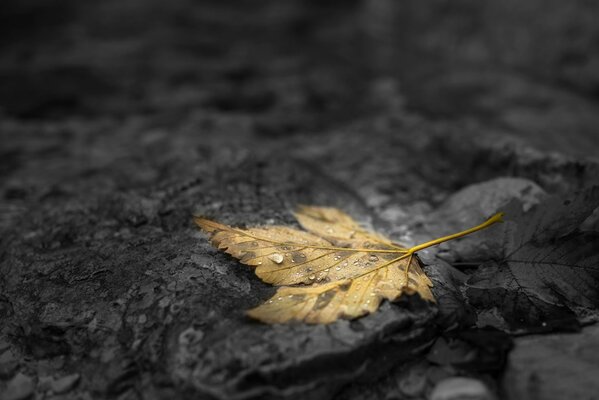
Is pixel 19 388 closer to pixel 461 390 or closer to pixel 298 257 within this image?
pixel 298 257

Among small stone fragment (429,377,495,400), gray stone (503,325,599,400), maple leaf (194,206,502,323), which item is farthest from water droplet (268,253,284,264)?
gray stone (503,325,599,400)

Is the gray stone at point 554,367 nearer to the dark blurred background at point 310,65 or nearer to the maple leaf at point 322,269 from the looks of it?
the maple leaf at point 322,269

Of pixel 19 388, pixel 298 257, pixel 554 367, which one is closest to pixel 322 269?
pixel 298 257

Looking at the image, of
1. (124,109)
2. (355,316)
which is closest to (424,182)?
(355,316)

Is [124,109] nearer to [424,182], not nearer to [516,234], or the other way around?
[424,182]

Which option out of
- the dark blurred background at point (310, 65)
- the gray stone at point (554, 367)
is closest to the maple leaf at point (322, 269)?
the gray stone at point (554, 367)

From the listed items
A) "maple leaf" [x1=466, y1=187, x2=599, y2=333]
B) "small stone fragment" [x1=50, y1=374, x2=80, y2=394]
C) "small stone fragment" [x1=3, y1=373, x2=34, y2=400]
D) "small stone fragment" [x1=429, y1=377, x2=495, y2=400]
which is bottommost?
"small stone fragment" [x1=3, y1=373, x2=34, y2=400]

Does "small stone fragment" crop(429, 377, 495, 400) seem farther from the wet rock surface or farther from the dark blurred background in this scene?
the dark blurred background

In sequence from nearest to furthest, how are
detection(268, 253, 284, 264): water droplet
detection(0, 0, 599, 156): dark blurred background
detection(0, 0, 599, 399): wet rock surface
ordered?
detection(0, 0, 599, 399): wet rock surface
detection(268, 253, 284, 264): water droplet
detection(0, 0, 599, 156): dark blurred background
